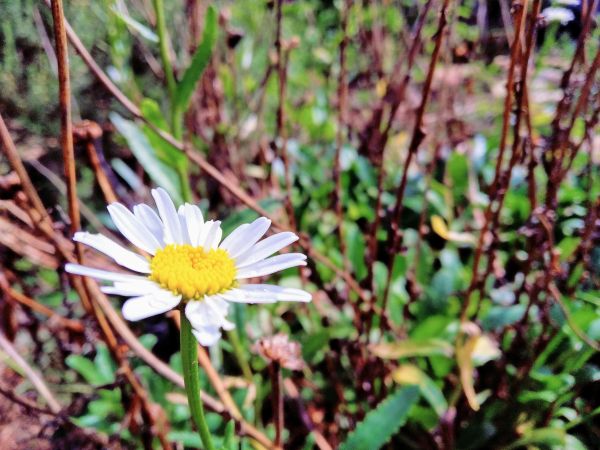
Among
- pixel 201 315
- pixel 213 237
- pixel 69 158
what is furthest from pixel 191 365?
pixel 69 158

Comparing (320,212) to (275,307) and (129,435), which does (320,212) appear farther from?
(129,435)

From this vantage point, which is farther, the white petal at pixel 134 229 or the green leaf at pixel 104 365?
the green leaf at pixel 104 365

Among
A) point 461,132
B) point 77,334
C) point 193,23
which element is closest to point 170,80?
point 193,23

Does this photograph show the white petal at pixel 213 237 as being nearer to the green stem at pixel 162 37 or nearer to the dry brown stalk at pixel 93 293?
the dry brown stalk at pixel 93 293

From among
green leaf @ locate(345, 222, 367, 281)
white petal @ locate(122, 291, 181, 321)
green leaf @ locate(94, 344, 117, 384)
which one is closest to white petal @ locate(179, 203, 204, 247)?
white petal @ locate(122, 291, 181, 321)

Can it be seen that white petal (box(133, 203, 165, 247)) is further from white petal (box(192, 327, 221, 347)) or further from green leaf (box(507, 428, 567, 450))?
green leaf (box(507, 428, 567, 450))

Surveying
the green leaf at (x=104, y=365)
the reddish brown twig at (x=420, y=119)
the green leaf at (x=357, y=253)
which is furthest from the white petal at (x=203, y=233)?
the green leaf at (x=357, y=253)

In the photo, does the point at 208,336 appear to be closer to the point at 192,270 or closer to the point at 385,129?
the point at 192,270
